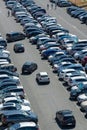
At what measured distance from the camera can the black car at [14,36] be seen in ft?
303

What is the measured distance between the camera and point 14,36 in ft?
305

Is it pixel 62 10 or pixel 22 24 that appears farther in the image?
pixel 62 10

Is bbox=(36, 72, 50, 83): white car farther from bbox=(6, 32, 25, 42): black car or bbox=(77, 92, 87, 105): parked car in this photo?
bbox=(6, 32, 25, 42): black car

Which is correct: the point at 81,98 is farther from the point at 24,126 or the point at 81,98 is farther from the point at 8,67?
the point at 8,67

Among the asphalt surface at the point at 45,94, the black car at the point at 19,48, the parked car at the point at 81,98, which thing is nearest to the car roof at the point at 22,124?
the asphalt surface at the point at 45,94

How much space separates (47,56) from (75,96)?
1783cm

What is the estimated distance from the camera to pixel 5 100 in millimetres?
60438

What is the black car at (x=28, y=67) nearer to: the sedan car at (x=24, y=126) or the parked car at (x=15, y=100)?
the parked car at (x=15, y=100)

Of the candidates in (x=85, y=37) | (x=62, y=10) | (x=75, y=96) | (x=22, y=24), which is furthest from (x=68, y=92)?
(x=62, y=10)

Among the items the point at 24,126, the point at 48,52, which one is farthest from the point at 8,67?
the point at 24,126

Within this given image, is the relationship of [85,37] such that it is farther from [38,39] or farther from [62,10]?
[62,10]

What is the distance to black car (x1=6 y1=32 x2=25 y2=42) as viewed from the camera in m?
92.4

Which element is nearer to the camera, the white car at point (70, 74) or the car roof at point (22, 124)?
the car roof at point (22, 124)

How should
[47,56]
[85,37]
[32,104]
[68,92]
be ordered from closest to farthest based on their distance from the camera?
[32,104], [68,92], [47,56], [85,37]
